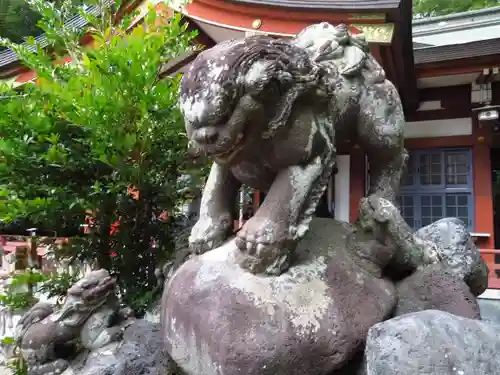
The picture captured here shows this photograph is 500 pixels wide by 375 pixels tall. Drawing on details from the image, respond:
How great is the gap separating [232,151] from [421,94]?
514 cm

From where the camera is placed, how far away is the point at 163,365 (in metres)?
1.63

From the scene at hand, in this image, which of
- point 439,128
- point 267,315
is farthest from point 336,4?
point 267,315

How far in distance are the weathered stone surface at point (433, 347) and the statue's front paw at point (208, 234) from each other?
65 centimetres

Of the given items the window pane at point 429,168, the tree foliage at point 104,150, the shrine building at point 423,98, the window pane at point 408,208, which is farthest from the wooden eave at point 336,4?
the window pane at point 408,208

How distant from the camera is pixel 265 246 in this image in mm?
1409

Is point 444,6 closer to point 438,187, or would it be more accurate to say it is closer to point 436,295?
point 438,187

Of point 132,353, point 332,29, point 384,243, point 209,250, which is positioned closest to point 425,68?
point 332,29

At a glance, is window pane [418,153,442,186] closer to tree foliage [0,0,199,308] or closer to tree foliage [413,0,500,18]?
tree foliage [0,0,199,308]

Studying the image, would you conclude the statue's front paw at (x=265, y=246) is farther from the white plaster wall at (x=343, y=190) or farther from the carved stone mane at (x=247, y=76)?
the white plaster wall at (x=343, y=190)

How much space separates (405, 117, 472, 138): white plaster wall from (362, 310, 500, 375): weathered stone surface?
199 inches

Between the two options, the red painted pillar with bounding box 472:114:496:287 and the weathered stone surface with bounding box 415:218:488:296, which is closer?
the weathered stone surface with bounding box 415:218:488:296

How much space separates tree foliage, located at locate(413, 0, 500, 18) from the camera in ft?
43.9

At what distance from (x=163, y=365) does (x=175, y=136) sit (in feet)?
3.91

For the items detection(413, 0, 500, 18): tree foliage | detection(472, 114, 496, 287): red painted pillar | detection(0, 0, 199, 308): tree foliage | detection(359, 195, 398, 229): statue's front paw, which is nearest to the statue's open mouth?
detection(359, 195, 398, 229): statue's front paw
